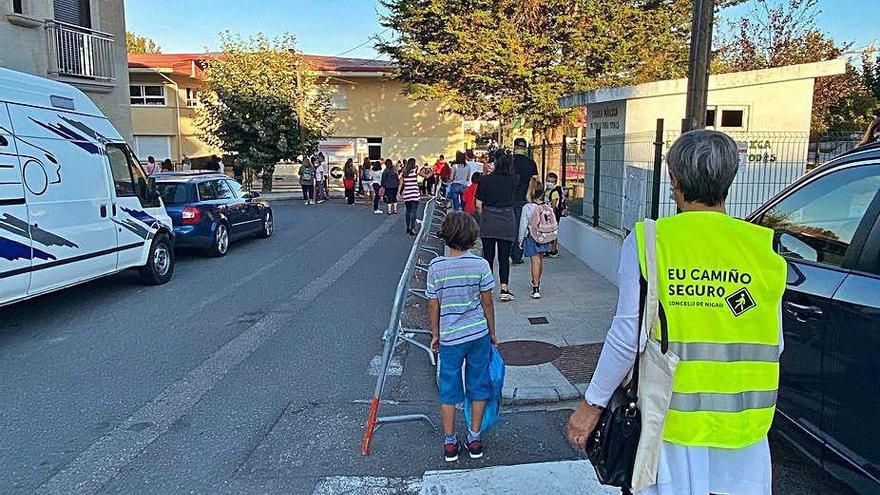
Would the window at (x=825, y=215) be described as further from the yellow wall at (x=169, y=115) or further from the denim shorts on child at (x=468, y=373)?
the yellow wall at (x=169, y=115)

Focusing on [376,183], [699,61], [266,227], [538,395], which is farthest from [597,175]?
[376,183]

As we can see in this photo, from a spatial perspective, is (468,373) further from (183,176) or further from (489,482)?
(183,176)

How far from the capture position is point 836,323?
296cm

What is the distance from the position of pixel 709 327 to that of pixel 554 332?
4.94 meters

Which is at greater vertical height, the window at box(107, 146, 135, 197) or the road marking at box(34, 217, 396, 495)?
the window at box(107, 146, 135, 197)

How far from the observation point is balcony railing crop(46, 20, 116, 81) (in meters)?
13.4

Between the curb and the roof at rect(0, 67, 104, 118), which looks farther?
the roof at rect(0, 67, 104, 118)

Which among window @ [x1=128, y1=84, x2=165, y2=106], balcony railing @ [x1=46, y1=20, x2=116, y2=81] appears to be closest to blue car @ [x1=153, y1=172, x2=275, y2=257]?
balcony railing @ [x1=46, y1=20, x2=116, y2=81]

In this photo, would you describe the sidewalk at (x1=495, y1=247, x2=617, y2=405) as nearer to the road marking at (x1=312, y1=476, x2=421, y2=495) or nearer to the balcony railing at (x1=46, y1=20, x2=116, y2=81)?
the road marking at (x1=312, y1=476, x2=421, y2=495)

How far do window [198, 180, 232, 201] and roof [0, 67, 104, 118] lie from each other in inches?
153

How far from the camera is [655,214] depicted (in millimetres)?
7812

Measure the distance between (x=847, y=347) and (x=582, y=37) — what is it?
71.6ft

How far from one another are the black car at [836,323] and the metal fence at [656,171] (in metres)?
4.17

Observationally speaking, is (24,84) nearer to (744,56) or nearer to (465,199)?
(465,199)
